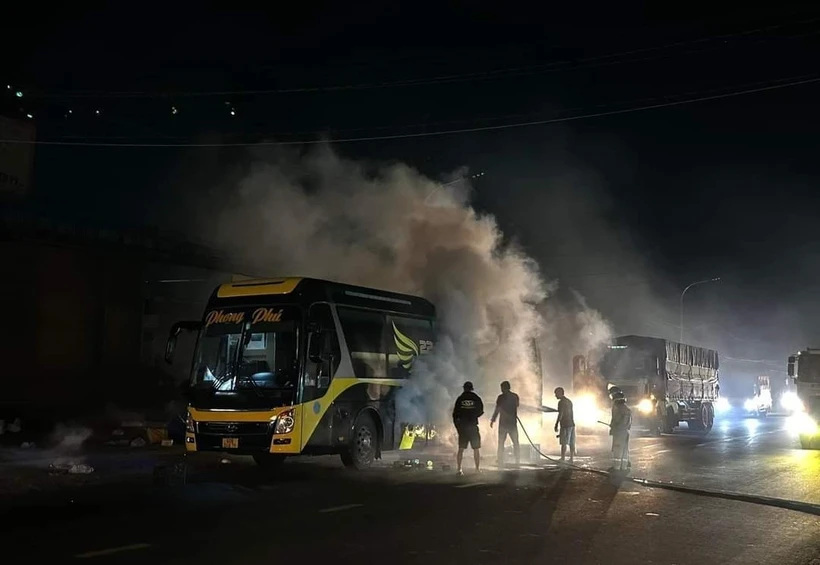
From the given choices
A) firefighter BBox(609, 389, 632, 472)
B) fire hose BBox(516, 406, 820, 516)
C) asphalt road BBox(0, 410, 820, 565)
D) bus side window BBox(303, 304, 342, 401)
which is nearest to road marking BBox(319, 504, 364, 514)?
asphalt road BBox(0, 410, 820, 565)

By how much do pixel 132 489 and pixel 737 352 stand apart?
6476 cm

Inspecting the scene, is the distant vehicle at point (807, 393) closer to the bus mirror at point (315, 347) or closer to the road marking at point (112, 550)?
the bus mirror at point (315, 347)

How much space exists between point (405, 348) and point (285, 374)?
12.6 ft

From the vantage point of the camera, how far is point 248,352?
12.8 metres

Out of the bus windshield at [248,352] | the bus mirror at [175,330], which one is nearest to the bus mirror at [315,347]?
the bus windshield at [248,352]

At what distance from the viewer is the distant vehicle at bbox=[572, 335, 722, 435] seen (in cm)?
2767

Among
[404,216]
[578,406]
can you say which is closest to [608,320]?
[578,406]

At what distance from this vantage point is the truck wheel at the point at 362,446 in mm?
13632

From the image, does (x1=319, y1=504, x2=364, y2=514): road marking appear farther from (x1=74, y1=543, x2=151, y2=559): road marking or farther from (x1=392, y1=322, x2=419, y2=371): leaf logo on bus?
(x1=392, y1=322, x2=419, y2=371): leaf logo on bus

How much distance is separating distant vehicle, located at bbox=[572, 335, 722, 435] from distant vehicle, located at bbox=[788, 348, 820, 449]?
4778 mm

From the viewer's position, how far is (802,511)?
33.8 ft

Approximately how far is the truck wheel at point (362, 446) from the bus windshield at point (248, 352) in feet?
6.61

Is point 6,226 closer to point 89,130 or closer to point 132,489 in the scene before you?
point 89,130

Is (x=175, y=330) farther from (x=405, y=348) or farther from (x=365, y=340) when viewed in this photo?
(x=405, y=348)
